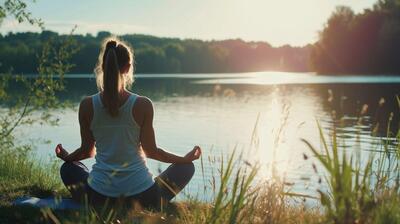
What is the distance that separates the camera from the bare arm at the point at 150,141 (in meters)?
4.54

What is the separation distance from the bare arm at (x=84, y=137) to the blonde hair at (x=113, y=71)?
226 mm

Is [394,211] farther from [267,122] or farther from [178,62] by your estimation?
[178,62]

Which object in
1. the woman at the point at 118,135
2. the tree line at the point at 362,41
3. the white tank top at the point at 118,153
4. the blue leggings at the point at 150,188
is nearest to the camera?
the woman at the point at 118,135

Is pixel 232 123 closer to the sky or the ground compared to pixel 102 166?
closer to the ground

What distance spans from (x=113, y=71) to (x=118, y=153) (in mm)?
717

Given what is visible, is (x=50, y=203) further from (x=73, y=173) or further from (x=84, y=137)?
(x=84, y=137)

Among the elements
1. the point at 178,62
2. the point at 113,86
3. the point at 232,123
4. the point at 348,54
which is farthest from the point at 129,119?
the point at 178,62

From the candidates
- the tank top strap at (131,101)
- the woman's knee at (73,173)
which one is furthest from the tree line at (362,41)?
the tank top strap at (131,101)

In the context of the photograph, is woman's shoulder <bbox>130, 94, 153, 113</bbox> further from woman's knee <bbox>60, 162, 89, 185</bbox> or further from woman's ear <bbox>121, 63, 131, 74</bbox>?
woman's knee <bbox>60, 162, 89, 185</bbox>

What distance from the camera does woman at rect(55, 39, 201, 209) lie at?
14.5 feet

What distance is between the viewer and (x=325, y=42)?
54531mm

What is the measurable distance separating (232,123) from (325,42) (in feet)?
114

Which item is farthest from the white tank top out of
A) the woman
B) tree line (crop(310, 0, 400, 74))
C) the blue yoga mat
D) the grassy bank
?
tree line (crop(310, 0, 400, 74))

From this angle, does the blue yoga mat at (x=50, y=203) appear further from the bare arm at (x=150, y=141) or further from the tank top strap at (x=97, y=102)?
the tank top strap at (x=97, y=102)
